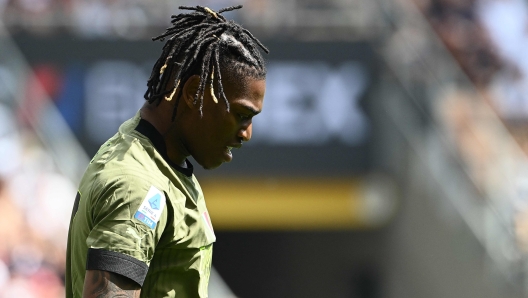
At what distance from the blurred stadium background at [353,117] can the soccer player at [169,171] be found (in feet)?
23.7

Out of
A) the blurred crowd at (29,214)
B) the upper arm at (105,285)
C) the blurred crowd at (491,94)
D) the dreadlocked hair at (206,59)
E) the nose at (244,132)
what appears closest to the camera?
the upper arm at (105,285)

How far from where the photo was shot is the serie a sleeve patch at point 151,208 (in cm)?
238

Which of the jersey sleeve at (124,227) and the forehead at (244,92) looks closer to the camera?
the jersey sleeve at (124,227)

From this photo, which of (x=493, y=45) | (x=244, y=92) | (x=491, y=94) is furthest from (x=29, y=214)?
(x=244, y=92)

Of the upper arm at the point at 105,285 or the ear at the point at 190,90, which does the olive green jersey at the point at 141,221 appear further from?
the ear at the point at 190,90

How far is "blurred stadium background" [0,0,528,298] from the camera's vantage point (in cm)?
1059

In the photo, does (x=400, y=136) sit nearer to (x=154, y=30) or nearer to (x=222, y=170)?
(x=222, y=170)

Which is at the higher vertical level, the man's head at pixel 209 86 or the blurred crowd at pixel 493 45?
the blurred crowd at pixel 493 45

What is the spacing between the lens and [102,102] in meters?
11.0

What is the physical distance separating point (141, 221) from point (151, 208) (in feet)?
0.18

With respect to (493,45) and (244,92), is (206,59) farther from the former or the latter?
(493,45)

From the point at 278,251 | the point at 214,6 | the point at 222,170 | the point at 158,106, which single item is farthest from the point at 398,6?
the point at 158,106

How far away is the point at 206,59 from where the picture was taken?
2666 mm

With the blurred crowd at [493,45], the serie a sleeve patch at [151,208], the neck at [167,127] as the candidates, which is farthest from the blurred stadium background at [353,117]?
the serie a sleeve patch at [151,208]
